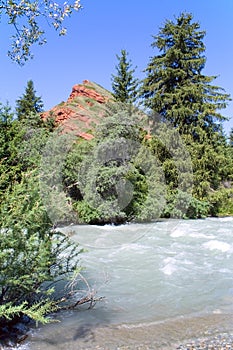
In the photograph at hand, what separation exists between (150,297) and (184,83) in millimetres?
14076

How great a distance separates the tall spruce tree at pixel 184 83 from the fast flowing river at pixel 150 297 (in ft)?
29.7

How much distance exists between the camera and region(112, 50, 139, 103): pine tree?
23.1m

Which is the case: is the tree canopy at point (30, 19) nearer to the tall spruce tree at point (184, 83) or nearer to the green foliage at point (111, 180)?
the green foliage at point (111, 180)

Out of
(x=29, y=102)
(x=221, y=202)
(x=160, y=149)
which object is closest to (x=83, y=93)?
(x=29, y=102)

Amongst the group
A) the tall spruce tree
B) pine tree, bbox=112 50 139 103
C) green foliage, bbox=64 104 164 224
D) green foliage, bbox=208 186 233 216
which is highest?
pine tree, bbox=112 50 139 103

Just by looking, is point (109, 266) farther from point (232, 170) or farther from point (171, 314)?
point (232, 170)

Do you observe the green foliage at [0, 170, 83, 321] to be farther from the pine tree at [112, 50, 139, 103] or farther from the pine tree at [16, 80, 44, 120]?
the pine tree at [16, 80, 44, 120]

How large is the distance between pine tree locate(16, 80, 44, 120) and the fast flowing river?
2108 centimetres

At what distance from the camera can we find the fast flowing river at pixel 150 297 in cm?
290

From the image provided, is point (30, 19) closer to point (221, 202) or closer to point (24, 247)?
point (24, 247)

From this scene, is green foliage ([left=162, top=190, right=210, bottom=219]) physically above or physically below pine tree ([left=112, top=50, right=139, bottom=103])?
below

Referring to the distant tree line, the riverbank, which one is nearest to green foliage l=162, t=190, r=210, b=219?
the distant tree line

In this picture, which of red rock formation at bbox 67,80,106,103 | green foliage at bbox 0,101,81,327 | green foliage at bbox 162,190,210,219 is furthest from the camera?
red rock formation at bbox 67,80,106,103

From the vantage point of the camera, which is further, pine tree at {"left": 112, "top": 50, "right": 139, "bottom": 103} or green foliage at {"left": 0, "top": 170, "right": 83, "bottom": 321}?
pine tree at {"left": 112, "top": 50, "right": 139, "bottom": 103}
